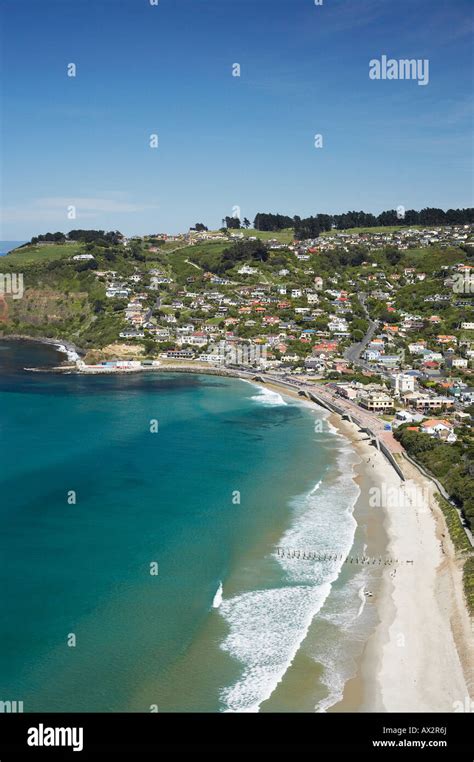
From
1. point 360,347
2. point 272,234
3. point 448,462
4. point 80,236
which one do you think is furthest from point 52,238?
point 448,462

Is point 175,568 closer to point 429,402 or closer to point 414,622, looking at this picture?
point 414,622

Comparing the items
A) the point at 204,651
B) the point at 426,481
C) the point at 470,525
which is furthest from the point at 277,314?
the point at 204,651

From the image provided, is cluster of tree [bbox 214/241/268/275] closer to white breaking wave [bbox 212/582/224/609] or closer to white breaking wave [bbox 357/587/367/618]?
white breaking wave [bbox 212/582/224/609]

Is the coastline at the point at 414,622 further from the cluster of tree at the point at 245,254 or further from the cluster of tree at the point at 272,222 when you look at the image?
the cluster of tree at the point at 272,222

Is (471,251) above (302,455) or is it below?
above

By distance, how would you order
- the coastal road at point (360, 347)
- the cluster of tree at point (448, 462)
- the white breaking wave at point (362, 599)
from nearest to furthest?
1. the white breaking wave at point (362, 599)
2. the cluster of tree at point (448, 462)
3. the coastal road at point (360, 347)

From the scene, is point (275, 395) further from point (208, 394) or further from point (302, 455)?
point (302, 455)

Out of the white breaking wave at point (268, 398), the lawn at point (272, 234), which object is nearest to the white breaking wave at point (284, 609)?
the white breaking wave at point (268, 398)
